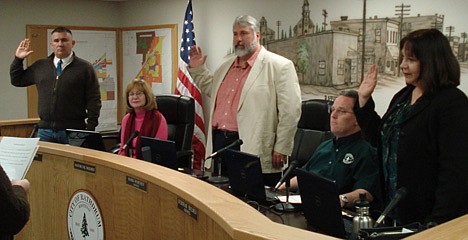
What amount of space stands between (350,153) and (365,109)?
1.00ft

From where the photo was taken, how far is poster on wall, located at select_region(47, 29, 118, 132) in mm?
6789

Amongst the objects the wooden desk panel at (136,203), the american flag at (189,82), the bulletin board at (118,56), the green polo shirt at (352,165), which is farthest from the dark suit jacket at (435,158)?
the bulletin board at (118,56)

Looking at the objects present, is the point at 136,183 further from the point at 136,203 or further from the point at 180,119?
the point at 180,119

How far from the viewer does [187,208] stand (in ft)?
6.79

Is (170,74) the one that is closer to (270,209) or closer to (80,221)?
(80,221)

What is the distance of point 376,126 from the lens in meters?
2.60

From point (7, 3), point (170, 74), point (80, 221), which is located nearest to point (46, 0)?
point (7, 3)

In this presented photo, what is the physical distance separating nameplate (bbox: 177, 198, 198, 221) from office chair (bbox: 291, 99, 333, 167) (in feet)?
5.83

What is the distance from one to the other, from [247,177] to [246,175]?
0.03 feet

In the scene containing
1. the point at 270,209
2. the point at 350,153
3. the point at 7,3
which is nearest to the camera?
the point at 270,209

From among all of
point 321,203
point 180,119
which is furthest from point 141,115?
point 321,203

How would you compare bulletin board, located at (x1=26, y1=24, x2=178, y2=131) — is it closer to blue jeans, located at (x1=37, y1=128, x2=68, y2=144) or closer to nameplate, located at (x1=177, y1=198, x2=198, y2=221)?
blue jeans, located at (x1=37, y1=128, x2=68, y2=144)

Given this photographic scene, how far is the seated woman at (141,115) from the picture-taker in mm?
4184

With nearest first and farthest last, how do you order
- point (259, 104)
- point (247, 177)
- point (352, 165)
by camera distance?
1. point (247, 177)
2. point (352, 165)
3. point (259, 104)
